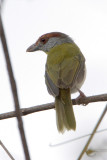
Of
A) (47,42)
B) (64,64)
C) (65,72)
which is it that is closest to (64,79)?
(65,72)

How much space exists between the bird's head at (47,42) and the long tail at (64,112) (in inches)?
78.9

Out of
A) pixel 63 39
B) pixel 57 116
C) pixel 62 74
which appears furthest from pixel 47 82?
pixel 63 39

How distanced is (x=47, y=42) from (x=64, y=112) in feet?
7.65

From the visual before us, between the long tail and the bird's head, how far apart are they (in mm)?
2003

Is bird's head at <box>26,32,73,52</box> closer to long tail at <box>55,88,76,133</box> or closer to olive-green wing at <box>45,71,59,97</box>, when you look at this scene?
olive-green wing at <box>45,71,59,97</box>

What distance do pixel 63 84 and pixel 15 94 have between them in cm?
252

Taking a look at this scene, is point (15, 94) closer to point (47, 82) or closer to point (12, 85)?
point (12, 85)

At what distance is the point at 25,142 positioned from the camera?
1.02m

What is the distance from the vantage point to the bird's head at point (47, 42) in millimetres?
5412

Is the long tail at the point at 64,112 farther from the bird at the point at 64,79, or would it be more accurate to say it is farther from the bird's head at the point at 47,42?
the bird's head at the point at 47,42

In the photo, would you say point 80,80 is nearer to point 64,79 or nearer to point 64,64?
point 64,79

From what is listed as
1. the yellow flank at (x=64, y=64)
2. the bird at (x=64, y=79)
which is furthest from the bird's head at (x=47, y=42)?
the yellow flank at (x=64, y=64)

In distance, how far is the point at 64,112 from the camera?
11.1 ft

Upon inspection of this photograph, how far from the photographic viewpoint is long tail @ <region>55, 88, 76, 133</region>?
10.7 ft
